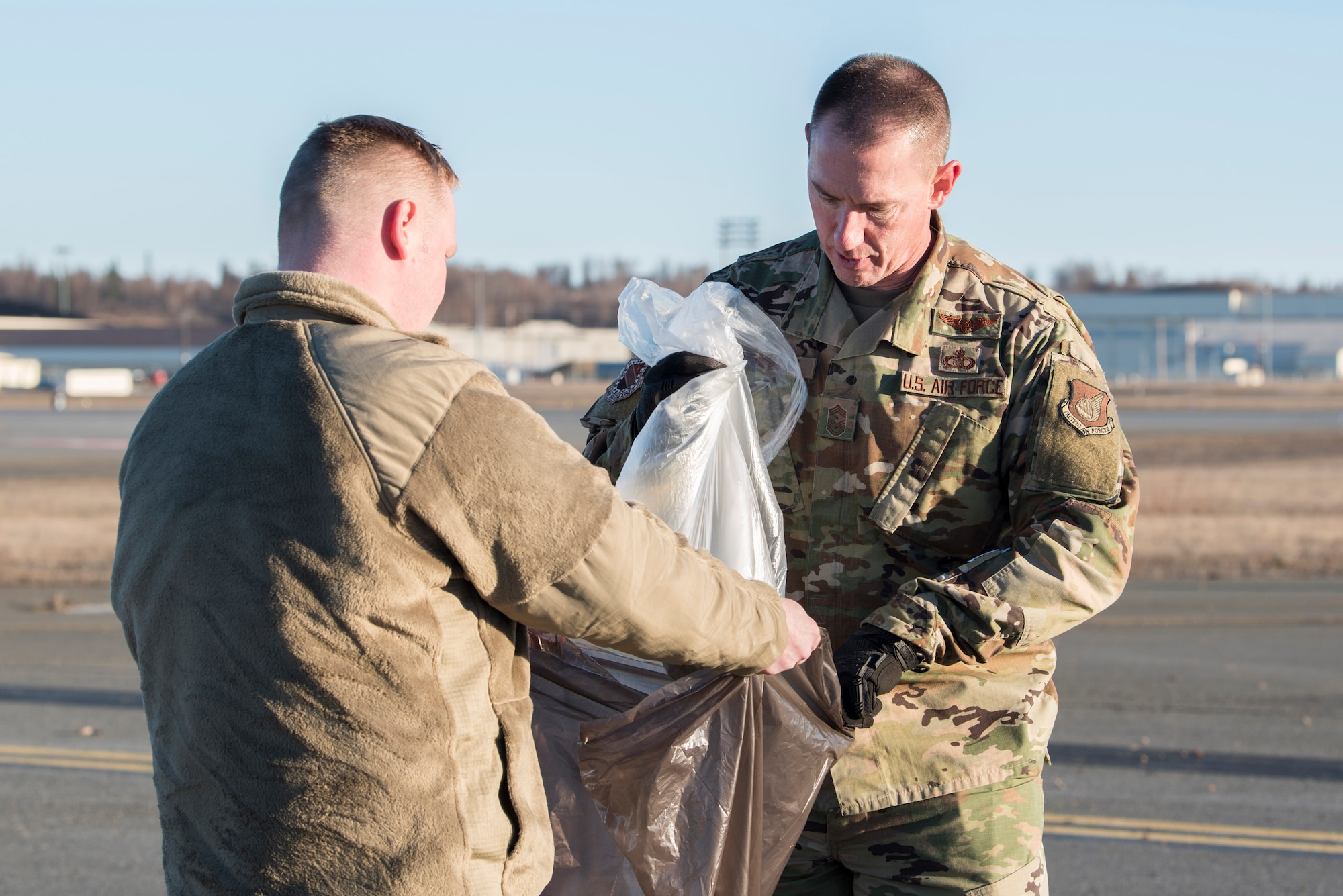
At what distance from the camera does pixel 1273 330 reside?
292ft

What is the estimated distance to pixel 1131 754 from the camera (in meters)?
6.12

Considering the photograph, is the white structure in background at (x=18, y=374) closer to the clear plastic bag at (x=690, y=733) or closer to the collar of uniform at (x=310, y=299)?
the clear plastic bag at (x=690, y=733)

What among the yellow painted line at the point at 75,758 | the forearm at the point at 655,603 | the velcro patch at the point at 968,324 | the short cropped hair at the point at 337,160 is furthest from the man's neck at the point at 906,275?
the yellow painted line at the point at 75,758

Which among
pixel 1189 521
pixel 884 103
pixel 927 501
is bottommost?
pixel 1189 521

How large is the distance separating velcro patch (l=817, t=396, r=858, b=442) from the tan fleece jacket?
1.09 metres

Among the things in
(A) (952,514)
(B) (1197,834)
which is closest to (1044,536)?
(A) (952,514)

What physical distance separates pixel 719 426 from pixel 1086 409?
2.51 feet

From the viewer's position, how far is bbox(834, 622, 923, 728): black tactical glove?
2.44m

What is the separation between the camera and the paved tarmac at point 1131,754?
190 inches

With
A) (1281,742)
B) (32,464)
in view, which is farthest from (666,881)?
(32,464)

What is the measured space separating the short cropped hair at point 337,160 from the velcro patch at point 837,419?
118 centimetres

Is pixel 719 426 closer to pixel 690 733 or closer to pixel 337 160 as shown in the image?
pixel 690 733

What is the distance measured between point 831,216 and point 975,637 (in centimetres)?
95

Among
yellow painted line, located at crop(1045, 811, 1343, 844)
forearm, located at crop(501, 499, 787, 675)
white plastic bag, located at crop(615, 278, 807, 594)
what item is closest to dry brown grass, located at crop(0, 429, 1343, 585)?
yellow painted line, located at crop(1045, 811, 1343, 844)
